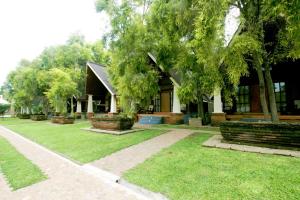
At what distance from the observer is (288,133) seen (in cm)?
646

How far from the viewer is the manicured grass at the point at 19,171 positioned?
538 cm

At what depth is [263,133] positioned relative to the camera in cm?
696

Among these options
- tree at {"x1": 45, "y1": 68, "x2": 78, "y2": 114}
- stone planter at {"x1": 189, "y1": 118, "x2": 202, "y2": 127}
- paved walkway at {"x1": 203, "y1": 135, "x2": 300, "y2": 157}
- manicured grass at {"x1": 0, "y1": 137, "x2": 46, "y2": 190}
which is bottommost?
manicured grass at {"x1": 0, "y1": 137, "x2": 46, "y2": 190}

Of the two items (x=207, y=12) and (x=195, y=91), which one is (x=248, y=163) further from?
(x=195, y=91)

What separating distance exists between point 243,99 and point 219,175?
426 inches

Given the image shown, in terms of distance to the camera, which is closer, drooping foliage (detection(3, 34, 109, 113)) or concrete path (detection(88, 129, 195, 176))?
concrete path (detection(88, 129, 195, 176))

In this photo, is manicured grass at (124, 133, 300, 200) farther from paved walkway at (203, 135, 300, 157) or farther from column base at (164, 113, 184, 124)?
column base at (164, 113, 184, 124)

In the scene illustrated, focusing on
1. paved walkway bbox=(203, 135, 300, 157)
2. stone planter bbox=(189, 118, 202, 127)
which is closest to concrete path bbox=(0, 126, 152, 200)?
paved walkway bbox=(203, 135, 300, 157)

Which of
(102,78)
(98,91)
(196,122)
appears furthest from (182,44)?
(98,91)

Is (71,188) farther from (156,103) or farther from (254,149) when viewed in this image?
(156,103)

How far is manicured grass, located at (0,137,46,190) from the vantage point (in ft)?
17.6

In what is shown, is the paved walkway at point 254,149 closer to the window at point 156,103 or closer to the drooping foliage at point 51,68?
the window at point 156,103

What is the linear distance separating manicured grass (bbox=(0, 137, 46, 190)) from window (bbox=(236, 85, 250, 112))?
12922 mm

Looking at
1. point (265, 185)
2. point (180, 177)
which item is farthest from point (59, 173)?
point (265, 185)
